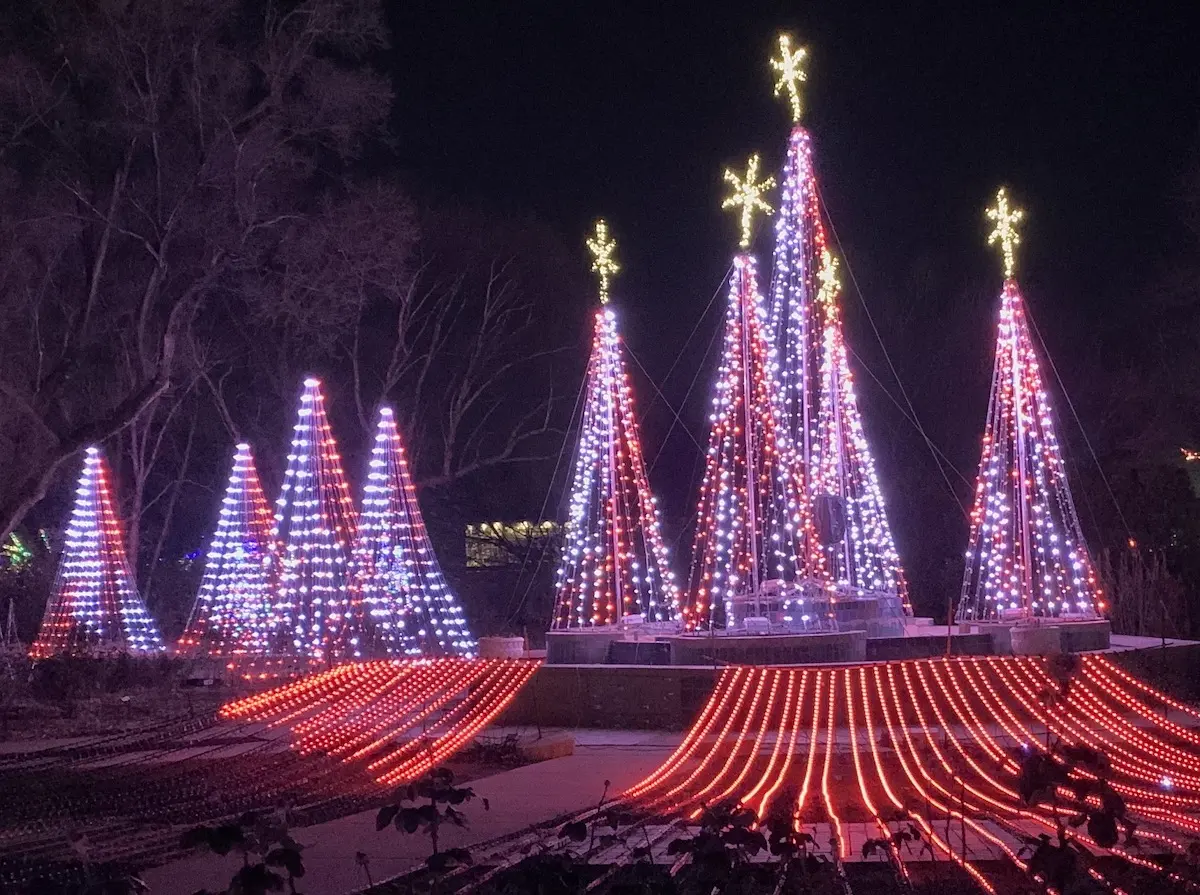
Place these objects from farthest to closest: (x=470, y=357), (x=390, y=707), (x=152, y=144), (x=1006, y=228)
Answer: (x=470, y=357) → (x=152, y=144) → (x=1006, y=228) → (x=390, y=707)

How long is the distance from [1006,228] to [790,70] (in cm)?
302

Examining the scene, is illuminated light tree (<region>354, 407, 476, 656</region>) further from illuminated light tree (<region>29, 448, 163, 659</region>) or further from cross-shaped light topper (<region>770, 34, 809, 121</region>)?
cross-shaped light topper (<region>770, 34, 809, 121</region>)

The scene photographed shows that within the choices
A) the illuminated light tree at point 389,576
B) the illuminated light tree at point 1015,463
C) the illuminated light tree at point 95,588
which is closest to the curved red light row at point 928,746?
A: the illuminated light tree at point 1015,463

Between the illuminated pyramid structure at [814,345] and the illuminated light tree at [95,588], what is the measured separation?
13.0 m

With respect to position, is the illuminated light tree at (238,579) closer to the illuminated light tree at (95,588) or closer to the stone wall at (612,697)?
the illuminated light tree at (95,588)

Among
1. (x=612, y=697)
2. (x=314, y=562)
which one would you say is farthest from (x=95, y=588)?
(x=612, y=697)

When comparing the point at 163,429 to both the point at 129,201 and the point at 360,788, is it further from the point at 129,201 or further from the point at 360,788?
the point at 360,788

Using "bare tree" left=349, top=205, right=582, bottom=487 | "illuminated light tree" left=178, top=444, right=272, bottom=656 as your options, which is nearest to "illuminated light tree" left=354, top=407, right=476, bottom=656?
"illuminated light tree" left=178, top=444, right=272, bottom=656

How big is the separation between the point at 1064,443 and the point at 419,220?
13.3 m

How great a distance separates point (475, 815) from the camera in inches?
346

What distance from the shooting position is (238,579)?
75.5ft

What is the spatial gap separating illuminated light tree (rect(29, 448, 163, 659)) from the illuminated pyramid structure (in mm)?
12976

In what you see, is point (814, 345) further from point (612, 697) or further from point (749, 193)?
point (612, 697)

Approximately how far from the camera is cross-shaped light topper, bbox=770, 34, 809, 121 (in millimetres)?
15016
